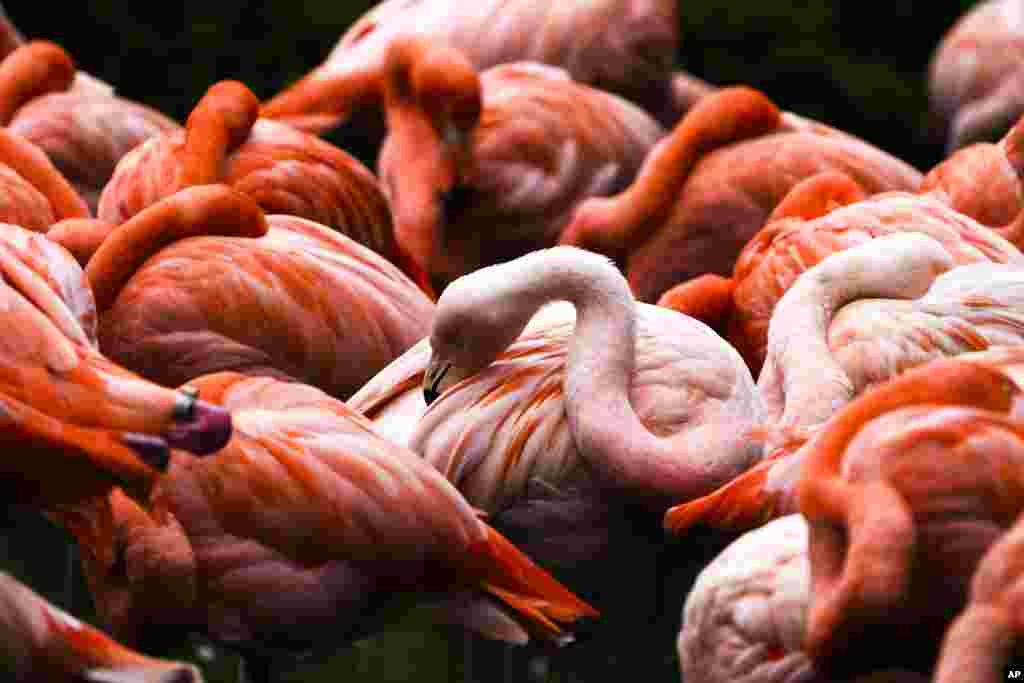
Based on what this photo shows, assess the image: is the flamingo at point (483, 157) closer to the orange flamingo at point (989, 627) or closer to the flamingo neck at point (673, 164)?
the flamingo neck at point (673, 164)

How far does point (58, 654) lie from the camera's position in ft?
8.13

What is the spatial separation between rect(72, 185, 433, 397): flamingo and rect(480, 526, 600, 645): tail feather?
0.66m

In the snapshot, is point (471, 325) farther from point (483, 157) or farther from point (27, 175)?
point (483, 157)

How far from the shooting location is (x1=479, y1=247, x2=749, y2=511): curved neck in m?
3.20

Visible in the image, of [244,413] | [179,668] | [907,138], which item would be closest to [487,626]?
[244,413]

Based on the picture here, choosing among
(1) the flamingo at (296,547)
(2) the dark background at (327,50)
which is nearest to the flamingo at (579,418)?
(1) the flamingo at (296,547)

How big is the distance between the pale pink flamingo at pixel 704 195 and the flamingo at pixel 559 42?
33.2 inches

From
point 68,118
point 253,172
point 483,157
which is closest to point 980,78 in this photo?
point 483,157

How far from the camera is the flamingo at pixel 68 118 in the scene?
473 centimetres

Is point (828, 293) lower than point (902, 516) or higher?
lower

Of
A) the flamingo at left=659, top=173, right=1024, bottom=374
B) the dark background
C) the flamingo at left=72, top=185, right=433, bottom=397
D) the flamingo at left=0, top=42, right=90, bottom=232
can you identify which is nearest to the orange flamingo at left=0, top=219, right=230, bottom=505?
the flamingo at left=72, top=185, right=433, bottom=397

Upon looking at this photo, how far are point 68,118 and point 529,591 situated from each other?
7.11ft

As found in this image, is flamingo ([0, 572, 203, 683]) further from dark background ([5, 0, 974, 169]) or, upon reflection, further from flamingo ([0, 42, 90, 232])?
dark background ([5, 0, 974, 169])

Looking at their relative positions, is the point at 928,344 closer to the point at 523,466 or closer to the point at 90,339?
the point at 523,466
